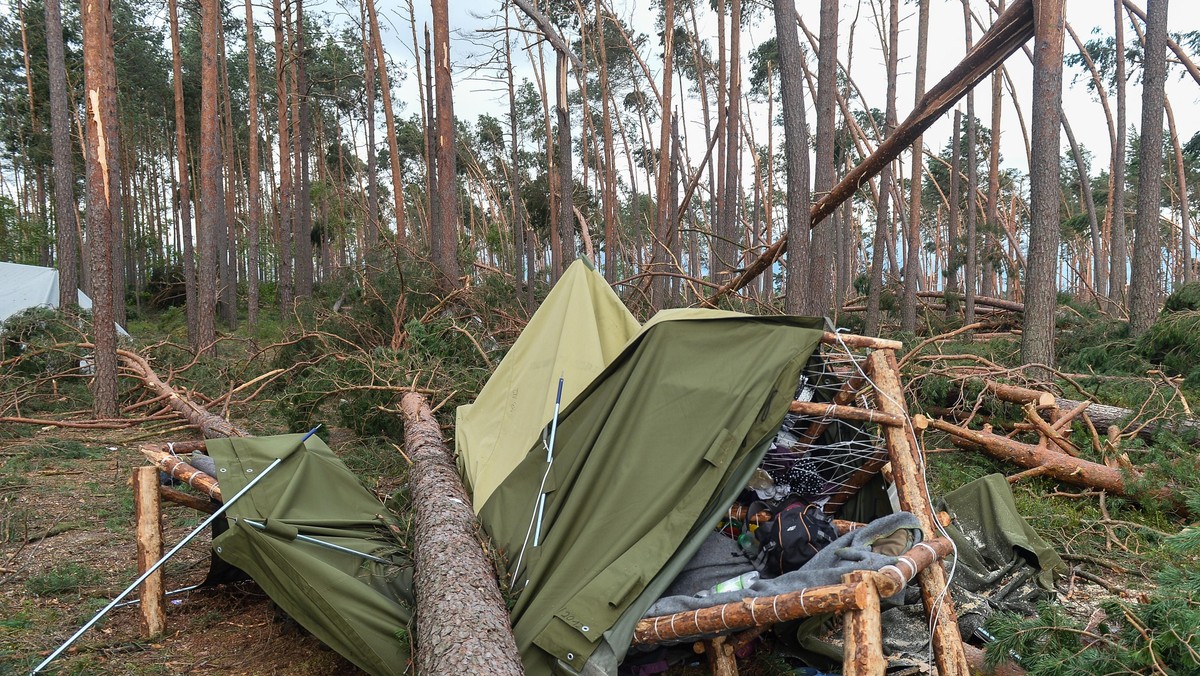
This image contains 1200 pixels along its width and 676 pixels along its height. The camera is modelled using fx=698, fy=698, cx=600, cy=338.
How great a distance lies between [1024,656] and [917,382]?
3782 mm

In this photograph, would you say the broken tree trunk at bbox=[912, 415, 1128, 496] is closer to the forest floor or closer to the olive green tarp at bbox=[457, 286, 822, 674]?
the forest floor

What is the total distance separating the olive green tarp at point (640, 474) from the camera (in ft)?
9.79

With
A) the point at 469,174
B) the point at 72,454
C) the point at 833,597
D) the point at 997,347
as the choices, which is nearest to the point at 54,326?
the point at 72,454

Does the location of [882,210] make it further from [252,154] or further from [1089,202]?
[252,154]

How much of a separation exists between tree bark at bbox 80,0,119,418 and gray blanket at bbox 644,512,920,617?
7.49 m

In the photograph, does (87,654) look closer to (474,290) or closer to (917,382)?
→ (917,382)

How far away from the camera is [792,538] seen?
336 centimetres

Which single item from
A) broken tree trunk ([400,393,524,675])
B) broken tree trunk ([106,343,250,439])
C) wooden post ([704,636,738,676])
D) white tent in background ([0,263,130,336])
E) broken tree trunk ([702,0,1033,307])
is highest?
broken tree trunk ([702,0,1033,307])

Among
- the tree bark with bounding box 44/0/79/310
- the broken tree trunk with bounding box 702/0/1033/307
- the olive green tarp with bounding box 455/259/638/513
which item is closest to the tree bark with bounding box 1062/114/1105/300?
the broken tree trunk with bounding box 702/0/1033/307

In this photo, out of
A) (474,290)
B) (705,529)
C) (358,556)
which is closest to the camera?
(705,529)

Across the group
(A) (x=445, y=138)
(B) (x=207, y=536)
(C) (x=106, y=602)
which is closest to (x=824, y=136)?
(A) (x=445, y=138)

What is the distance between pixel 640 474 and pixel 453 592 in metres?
1.01

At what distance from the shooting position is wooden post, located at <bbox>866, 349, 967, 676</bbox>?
9.32ft

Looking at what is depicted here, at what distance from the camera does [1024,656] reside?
9.31 ft
